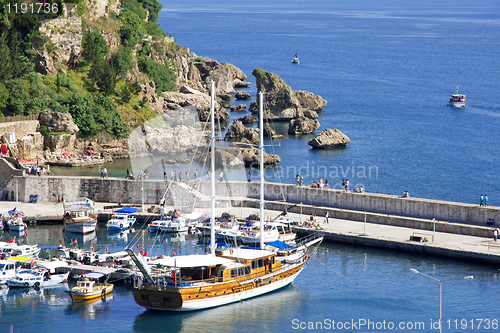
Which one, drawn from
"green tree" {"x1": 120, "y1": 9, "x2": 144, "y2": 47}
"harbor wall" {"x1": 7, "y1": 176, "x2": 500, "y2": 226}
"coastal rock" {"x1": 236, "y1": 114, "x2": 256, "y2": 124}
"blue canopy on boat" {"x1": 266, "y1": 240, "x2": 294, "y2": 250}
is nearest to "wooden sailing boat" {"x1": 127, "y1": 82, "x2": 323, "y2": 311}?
"blue canopy on boat" {"x1": 266, "y1": 240, "x2": 294, "y2": 250}

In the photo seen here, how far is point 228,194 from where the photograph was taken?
2223 inches

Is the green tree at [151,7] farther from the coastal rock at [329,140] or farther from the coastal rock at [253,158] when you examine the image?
the coastal rock at [253,158]

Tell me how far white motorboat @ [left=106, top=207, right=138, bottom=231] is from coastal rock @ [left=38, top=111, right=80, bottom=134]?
28.1 meters

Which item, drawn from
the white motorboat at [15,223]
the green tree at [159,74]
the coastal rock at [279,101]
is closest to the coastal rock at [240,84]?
the coastal rock at [279,101]

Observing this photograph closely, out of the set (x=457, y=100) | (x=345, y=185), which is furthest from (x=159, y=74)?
(x=457, y=100)

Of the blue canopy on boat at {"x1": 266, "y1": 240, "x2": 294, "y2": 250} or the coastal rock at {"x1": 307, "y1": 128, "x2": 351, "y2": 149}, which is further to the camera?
the coastal rock at {"x1": 307, "y1": 128, "x2": 351, "y2": 149}

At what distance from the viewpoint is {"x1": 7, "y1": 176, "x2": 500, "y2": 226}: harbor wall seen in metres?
51.0

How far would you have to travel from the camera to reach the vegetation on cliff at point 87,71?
78.2 metres

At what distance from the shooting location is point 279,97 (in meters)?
109

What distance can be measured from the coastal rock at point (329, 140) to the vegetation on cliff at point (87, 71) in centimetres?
2570

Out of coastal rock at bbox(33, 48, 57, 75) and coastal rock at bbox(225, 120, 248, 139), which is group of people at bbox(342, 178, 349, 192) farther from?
coastal rock at bbox(33, 48, 57, 75)

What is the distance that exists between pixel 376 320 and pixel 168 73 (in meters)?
81.2

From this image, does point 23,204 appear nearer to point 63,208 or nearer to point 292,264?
point 63,208

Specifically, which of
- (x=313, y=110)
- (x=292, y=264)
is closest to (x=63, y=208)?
(x=292, y=264)
